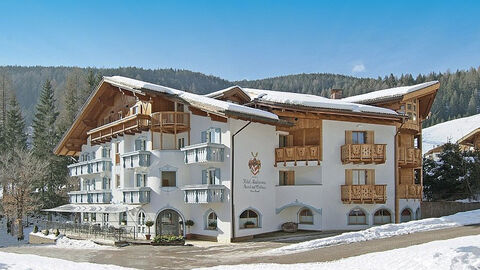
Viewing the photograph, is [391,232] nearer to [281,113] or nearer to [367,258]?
[367,258]

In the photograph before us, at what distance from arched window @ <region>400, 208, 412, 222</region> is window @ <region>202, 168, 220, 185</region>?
1267 cm

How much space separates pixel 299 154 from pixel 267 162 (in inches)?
82.2

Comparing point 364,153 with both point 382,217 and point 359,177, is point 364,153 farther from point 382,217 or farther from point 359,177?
point 382,217

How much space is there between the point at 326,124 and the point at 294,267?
14.9m

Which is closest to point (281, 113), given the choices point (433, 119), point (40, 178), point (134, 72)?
point (40, 178)

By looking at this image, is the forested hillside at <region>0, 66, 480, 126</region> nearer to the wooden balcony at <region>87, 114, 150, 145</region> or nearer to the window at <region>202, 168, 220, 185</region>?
the wooden balcony at <region>87, 114, 150, 145</region>

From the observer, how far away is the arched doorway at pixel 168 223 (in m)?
30.7

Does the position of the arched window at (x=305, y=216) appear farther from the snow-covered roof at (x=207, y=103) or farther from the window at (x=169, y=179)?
the window at (x=169, y=179)

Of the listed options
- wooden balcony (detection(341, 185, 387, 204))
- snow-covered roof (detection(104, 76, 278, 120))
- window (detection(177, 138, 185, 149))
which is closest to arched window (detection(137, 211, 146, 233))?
window (detection(177, 138, 185, 149))

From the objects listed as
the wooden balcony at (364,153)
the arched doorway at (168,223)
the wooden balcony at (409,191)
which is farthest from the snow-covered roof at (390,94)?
the arched doorway at (168,223)

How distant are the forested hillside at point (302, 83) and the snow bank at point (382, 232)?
8707cm

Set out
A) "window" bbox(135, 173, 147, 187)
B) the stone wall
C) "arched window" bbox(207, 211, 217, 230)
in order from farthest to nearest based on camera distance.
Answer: the stone wall
"window" bbox(135, 173, 147, 187)
"arched window" bbox(207, 211, 217, 230)

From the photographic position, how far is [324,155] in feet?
96.5

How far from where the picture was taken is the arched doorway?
30.7 meters
